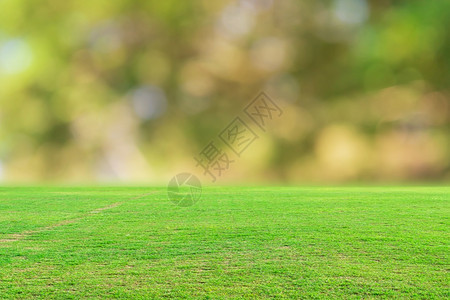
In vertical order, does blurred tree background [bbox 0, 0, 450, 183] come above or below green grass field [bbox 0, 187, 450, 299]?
above

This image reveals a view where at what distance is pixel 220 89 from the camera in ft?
0.74

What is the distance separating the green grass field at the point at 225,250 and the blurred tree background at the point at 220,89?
0.83m

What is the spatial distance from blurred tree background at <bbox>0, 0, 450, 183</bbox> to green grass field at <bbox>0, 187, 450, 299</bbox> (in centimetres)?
83

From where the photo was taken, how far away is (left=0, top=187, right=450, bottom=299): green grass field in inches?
108

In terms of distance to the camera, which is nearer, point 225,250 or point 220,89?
point 220,89

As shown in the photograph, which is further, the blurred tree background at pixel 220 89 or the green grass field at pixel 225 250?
the green grass field at pixel 225 250

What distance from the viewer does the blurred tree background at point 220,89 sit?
0.20 m

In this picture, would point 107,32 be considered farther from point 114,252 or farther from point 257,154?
point 114,252

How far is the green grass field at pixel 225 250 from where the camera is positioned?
2.75 meters

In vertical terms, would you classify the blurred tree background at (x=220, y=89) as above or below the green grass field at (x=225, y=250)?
above

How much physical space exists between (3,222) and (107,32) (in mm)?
5918

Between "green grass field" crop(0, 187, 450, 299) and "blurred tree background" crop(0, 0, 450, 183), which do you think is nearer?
"blurred tree background" crop(0, 0, 450, 183)

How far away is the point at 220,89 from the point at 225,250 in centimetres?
373

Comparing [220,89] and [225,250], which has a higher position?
[220,89]
